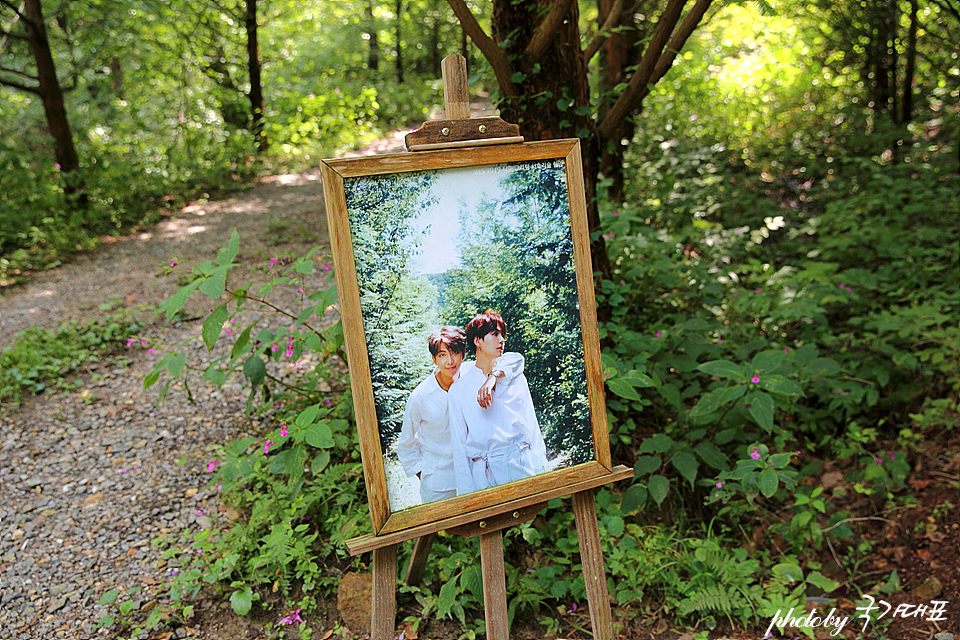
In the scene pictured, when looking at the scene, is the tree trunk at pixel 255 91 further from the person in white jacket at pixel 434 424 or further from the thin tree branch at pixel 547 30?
the person in white jacket at pixel 434 424

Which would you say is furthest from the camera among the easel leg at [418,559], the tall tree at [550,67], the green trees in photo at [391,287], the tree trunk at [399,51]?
the tree trunk at [399,51]

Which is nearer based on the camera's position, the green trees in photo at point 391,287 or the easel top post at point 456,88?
the green trees in photo at point 391,287

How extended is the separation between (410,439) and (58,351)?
3.31 meters

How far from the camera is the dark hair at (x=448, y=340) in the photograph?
62.7 inches

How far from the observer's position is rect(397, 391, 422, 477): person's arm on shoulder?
1.57m

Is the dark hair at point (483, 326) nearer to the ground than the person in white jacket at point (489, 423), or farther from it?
farther from it

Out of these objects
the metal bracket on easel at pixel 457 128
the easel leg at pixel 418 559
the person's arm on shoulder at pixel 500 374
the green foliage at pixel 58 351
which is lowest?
the easel leg at pixel 418 559

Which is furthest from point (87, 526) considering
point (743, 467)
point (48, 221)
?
point (48, 221)

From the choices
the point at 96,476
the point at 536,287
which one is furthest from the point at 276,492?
the point at 536,287

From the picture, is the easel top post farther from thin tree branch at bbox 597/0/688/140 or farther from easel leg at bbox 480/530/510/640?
thin tree branch at bbox 597/0/688/140

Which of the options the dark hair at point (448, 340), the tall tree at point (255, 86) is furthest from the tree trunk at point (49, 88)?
the dark hair at point (448, 340)

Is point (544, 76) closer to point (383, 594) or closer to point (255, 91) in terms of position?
point (383, 594)

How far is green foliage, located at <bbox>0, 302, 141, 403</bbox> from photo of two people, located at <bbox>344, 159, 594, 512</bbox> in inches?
115

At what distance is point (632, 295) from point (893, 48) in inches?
191
